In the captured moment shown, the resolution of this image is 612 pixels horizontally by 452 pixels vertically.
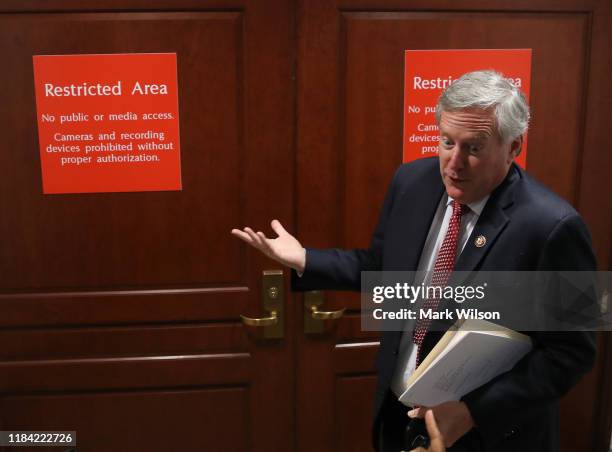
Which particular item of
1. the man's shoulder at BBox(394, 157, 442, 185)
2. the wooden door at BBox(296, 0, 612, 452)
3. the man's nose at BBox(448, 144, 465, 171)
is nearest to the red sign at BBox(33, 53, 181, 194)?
the wooden door at BBox(296, 0, 612, 452)

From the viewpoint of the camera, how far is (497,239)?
1560mm

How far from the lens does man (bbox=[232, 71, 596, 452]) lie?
1494mm

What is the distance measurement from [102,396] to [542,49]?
1.91 m

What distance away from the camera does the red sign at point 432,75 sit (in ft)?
7.10

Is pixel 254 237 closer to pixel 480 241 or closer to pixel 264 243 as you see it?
pixel 264 243

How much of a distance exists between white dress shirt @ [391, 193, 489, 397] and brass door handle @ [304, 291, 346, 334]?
50 cm


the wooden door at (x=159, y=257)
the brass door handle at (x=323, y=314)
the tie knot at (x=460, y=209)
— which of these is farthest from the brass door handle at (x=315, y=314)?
the tie knot at (x=460, y=209)

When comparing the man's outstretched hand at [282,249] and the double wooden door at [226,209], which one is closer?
the man's outstretched hand at [282,249]

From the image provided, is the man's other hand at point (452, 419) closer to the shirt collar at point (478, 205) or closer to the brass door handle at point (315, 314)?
the shirt collar at point (478, 205)

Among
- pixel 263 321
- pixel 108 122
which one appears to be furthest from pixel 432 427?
pixel 108 122

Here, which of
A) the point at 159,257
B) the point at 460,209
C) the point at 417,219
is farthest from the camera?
the point at 159,257

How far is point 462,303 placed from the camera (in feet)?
5.24

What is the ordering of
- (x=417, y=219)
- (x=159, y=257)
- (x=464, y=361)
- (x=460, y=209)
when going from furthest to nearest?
1. (x=159, y=257)
2. (x=417, y=219)
3. (x=460, y=209)
4. (x=464, y=361)

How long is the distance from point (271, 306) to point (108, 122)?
81 centimetres
